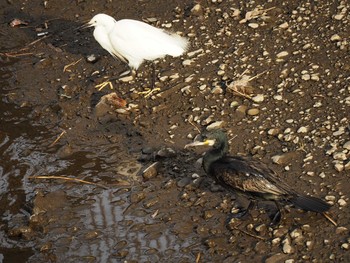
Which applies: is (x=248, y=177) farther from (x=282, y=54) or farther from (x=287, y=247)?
(x=282, y=54)

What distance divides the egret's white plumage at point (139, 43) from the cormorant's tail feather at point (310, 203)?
340cm

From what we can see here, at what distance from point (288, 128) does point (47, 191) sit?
262cm

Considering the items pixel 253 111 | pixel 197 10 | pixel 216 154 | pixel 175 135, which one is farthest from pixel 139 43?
pixel 216 154

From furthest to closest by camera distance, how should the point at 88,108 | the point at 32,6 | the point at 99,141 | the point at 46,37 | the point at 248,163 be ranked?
the point at 32,6, the point at 46,37, the point at 88,108, the point at 99,141, the point at 248,163

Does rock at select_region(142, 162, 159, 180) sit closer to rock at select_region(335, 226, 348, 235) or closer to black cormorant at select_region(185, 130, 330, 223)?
black cormorant at select_region(185, 130, 330, 223)

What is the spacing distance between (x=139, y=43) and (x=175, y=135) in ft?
5.04

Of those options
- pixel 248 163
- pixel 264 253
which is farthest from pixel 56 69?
pixel 264 253

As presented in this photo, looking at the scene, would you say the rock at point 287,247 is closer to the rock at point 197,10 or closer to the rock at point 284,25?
the rock at point 284,25

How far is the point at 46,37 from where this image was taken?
35.3 feet

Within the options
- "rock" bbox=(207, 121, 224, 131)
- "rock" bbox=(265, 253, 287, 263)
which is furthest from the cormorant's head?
"rock" bbox=(265, 253, 287, 263)

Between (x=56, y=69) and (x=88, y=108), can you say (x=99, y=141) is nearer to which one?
(x=88, y=108)

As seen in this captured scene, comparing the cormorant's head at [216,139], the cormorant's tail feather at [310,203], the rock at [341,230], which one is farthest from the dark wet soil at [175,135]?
the cormorant's head at [216,139]

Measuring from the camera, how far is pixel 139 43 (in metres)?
8.93

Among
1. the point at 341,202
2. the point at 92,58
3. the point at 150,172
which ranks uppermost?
the point at 92,58
